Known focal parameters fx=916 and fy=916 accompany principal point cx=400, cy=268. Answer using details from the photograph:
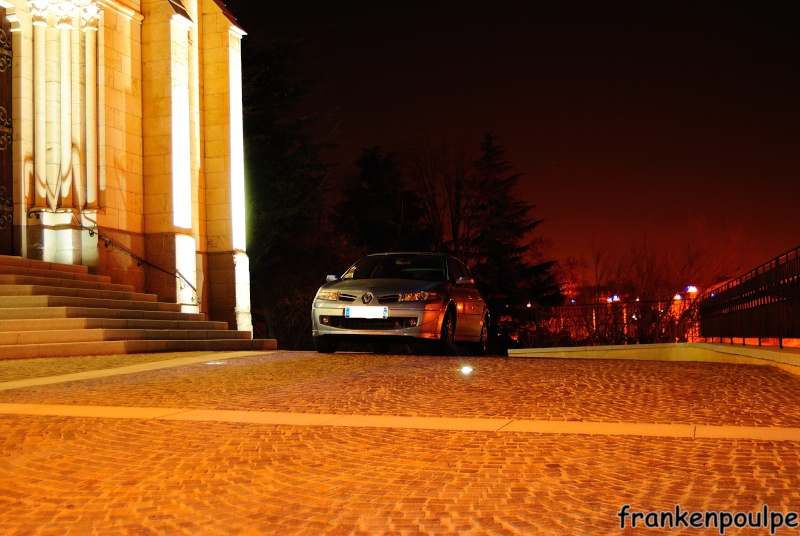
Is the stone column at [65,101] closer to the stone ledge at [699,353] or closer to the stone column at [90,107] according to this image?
the stone column at [90,107]

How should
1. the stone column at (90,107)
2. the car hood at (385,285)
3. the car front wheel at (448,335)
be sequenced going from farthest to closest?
1. the stone column at (90,107)
2. the car front wheel at (448,335)
3. the car hood at (385,285)

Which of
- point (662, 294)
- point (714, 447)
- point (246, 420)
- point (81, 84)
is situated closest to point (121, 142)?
point (81, 84)

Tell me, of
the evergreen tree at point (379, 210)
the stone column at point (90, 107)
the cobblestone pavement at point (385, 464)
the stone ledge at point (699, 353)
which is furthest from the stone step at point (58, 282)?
the evergreen tree at point (379, 210)

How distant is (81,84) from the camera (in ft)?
64.3

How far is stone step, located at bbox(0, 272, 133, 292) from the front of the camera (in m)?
16.5

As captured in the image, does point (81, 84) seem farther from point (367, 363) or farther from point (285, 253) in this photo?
point (285, 253)

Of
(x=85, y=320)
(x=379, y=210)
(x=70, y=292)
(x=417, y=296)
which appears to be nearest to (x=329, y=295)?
(x=417, y=296)

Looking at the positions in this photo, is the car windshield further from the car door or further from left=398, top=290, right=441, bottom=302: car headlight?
left=398, top=290, right=441, bottom=302: car headlight

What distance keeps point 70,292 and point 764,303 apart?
12405 millimetres

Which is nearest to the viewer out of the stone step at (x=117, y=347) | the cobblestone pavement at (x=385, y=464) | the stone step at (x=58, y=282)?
the cobblestone pavement at (x=385, y=464)

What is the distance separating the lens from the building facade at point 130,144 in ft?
63.2

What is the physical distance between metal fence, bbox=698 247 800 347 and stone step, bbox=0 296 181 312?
38.8 feet

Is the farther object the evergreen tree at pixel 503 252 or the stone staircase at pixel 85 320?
the evergreen tree at pixel 503 252

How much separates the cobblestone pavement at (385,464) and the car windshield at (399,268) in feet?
18.0
